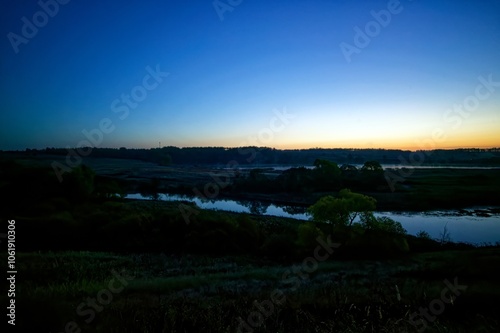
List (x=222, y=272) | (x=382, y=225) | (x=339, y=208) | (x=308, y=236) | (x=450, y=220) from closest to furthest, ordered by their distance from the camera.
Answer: (x=222, y=272), (x=308, y=236), (x=339, y=208), (x=382, y=225), (x=450, y=220)

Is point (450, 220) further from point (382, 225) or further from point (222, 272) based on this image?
point (222, 272)

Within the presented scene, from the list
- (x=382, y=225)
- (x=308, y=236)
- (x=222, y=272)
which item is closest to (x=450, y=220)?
(x=382, y=225)

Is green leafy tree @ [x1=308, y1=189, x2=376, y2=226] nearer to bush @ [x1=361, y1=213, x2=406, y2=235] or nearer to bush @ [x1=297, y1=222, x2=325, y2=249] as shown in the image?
bush @ [x1=361, y1=213, x2=406, y2=235]

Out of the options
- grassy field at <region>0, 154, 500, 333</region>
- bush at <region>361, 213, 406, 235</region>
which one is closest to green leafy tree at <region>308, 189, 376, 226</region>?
bush at <region>361, 213, 406, 235</region>

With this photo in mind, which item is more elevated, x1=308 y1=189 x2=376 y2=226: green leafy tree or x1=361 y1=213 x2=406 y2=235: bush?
x1=308 y1=189 x2=376 y2=226: green leafy tree

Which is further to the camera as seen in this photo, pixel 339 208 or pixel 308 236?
pixel 339 208

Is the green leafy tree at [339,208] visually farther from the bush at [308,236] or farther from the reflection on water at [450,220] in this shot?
the reflection on water at [450,220]

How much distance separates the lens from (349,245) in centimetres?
3631

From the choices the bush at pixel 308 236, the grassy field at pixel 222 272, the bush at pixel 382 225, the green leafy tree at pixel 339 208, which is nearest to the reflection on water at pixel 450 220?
the grassy field at pixel 222 272

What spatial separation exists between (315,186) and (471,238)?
49.9 metres

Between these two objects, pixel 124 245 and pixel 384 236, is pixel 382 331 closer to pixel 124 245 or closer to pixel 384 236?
pixel 384 236

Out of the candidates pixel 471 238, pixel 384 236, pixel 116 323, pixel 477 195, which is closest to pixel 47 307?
pixel 116 323

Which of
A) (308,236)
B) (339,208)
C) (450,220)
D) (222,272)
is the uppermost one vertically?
(339,208)

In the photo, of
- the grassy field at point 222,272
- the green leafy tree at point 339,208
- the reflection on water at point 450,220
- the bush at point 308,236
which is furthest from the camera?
the reflection on water at point 450,220
